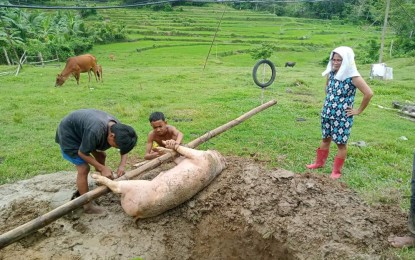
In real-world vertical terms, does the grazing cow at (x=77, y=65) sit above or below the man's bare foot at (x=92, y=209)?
above

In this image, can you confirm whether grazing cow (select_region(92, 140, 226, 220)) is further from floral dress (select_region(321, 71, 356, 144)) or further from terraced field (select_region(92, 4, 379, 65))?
terraced field (select_region(92, 4, 379, 65))

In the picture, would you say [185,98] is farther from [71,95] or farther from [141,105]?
[71,95]

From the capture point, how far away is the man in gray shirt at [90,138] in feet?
11.8

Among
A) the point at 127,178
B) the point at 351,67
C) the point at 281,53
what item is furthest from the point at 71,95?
the point at 281,53

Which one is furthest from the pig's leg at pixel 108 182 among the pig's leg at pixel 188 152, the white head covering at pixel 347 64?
the white head covering at pixel 347 64

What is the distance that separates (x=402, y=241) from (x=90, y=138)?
3229 millimetres

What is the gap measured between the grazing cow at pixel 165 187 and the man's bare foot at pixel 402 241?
2007 millimetres

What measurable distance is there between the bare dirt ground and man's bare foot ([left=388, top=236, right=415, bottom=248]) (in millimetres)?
71

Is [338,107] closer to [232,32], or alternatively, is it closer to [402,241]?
[402,241]

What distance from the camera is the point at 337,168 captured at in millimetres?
5051

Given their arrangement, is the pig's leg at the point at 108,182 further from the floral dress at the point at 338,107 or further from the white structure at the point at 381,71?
the white structure at the point at 381,71

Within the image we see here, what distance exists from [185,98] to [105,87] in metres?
3.33

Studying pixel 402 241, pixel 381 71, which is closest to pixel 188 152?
pixel 402 241

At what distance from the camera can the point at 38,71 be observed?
1591cm
